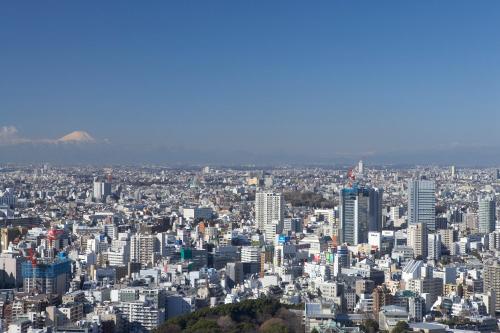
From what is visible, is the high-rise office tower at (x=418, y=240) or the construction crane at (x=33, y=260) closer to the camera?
the construction crane at (x=33, y=260)

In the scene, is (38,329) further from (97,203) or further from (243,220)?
(97,203)

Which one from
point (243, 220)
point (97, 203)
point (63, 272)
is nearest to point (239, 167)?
point (97, 203)

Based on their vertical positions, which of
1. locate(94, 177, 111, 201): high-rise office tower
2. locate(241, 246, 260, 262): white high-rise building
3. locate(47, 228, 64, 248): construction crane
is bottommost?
locate(241, 246, 260, 262): white high-rise building

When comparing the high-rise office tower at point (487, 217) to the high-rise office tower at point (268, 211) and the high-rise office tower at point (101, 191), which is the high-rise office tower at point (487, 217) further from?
the high-rise office tower at point (101, 191)

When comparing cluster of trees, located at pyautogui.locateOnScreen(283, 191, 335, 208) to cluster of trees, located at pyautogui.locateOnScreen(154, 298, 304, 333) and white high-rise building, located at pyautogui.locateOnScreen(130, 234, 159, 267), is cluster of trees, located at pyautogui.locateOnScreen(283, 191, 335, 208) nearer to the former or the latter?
white high-rise building, located at pyautogui.locateOnScreen(130, 234, 159, 267)

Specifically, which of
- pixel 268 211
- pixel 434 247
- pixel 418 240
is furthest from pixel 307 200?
pixel 434 247

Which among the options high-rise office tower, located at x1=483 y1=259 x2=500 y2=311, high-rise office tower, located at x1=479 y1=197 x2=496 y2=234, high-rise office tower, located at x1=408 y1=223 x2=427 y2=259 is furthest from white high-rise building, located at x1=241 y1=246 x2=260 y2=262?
high-rise office tower, located at x1=479 y1=197 x2=496 y2=234

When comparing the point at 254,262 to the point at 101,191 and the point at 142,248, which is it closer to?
the point at 142,248

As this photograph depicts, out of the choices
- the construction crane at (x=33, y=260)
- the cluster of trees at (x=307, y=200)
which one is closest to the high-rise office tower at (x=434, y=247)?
the construction crane at (x=33, y=260)
